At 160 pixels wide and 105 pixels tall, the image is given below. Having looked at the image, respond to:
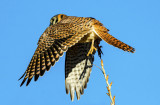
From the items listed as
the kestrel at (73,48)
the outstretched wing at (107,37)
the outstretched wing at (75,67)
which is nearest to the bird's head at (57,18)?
the kestrel at (73,48)

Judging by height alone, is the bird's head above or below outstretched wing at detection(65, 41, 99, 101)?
above

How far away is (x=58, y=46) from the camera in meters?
4.99

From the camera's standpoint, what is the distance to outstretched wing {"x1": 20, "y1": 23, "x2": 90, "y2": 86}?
482cm

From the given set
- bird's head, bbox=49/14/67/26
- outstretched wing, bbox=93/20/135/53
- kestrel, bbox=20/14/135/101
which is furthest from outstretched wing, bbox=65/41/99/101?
bird's head, bbox=49/14/67/26

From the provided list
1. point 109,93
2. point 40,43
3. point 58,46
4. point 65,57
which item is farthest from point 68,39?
point 109,93

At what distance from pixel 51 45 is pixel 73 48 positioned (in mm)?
980

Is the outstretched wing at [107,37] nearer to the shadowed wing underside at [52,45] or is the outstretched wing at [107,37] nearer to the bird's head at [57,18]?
the shadowed wing underside at [52,45]

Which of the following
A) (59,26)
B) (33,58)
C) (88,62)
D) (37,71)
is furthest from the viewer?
(88,62)

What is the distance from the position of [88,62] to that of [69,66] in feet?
1.43

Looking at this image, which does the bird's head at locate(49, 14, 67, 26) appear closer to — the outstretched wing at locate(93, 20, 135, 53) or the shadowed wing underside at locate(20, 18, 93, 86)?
the shadowed wing underside at locate(20, 18, 93, 86)

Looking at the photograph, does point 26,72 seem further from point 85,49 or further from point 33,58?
point 85,49

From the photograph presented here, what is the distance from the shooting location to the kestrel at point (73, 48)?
15.9 ft

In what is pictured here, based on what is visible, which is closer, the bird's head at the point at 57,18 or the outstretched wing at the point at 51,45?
the outstretched wing at the point at 51,45

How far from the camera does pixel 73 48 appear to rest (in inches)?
239
